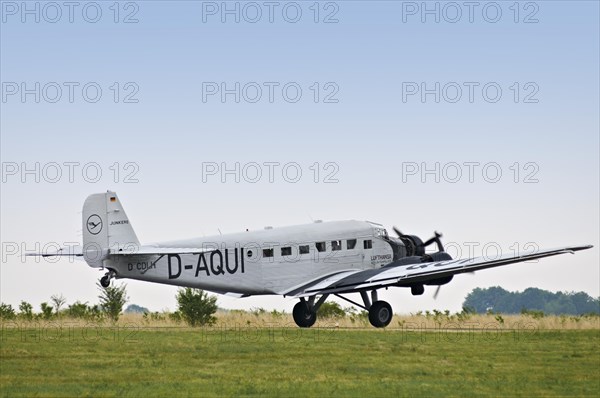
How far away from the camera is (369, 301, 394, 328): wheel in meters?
41.0

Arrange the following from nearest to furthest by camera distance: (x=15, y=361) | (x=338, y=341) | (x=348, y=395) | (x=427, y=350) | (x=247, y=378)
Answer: (x=348, y=395), (x=247, y=378), (x=15, y=361), (x=427, y=350), (x=338, y=341)

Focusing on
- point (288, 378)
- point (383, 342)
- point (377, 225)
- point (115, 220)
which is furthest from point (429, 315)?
point (288, 378)

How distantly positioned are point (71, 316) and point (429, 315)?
18234mm

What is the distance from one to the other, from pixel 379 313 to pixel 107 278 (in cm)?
1118

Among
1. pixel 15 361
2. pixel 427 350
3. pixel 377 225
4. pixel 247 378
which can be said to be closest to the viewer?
pixel 247 378

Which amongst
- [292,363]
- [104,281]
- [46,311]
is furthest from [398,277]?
[46,311]

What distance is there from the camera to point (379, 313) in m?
41.1

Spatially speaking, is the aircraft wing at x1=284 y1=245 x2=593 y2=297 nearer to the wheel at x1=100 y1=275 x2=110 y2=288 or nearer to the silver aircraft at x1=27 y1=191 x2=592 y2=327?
the silver aircraft at x1=27 y1=191 x2=592 y2=327

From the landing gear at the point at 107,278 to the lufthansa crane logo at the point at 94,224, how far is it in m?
1.63

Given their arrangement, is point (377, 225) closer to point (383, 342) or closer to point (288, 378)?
point (383, 342)

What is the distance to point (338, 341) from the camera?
35844 mm

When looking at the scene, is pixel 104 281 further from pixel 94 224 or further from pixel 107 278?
pixel 94 224

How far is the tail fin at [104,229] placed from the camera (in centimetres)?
3803

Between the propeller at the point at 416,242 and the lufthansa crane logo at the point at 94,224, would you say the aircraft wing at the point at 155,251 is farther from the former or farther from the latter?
the propeller at the point at 416,242
